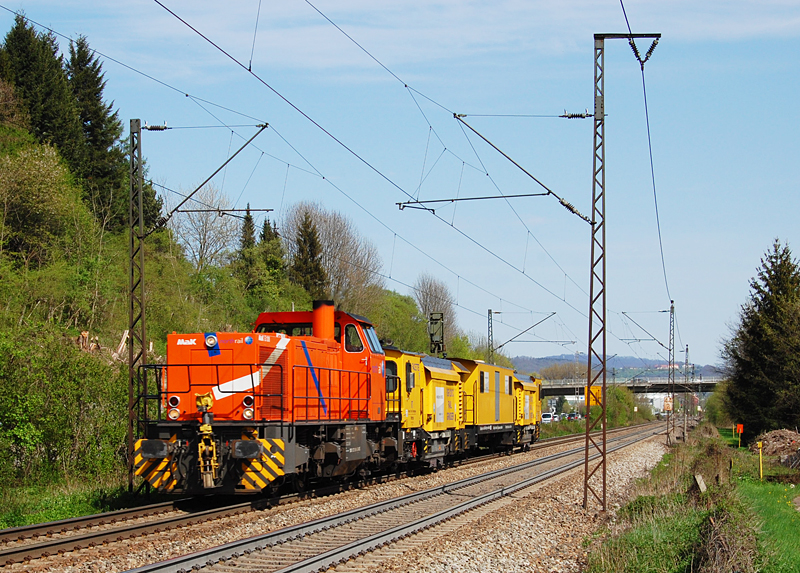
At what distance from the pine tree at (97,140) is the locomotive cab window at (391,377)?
101 feet

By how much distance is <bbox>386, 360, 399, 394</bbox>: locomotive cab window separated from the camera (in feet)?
64.7

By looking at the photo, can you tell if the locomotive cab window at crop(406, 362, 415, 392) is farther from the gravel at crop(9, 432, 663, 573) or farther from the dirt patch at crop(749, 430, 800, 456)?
the dirt patch at crop(749, 430, 800, 456)

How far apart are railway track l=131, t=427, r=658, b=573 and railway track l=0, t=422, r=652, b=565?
1.88 metres

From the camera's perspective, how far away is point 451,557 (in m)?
10.3

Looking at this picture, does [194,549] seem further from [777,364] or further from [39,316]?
[777,364]

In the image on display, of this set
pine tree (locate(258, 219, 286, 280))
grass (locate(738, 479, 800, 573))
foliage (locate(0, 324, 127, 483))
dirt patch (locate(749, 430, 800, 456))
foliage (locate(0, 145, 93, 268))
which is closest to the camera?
grass (locate(738, 479, 800, 573))

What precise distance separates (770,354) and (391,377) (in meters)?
34.2

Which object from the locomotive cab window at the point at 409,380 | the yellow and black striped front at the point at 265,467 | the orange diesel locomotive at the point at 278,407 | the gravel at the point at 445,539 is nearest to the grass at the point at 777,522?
the gravel at the point at 445,539

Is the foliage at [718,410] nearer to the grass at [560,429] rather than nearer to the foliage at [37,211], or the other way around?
the grass at [560,429]

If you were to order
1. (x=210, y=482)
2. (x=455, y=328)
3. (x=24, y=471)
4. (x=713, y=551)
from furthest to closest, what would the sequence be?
1. (x=455, y=328)
2. (x=24, y=471)
3. (x=210, y=482)
4. (x=713, y=551)

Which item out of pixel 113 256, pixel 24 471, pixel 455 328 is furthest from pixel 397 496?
pixel 455 328

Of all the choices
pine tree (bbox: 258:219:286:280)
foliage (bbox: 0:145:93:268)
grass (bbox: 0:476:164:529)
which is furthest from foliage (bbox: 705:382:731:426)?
grass (bbox: 0:476:164:529)

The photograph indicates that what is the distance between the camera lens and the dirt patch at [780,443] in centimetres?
3645

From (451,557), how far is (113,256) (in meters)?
33.6
